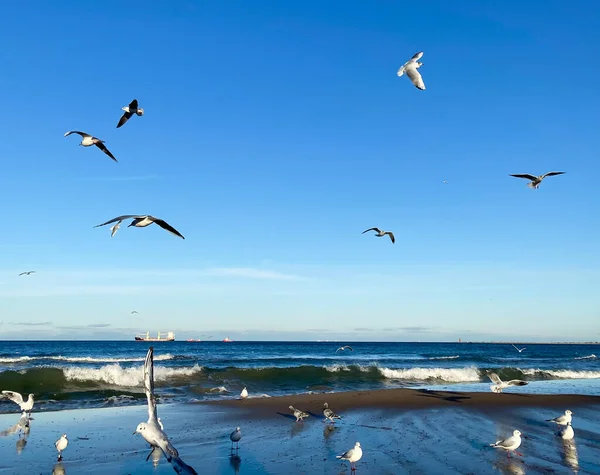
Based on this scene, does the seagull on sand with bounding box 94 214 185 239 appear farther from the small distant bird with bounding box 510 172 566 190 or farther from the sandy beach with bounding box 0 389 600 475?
the small distant bird with bounding box 510 172 566 190

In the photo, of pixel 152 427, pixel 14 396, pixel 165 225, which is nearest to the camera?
pixel 152 427

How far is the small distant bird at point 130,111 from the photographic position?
1080cm

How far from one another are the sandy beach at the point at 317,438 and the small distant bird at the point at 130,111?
6.64 metres

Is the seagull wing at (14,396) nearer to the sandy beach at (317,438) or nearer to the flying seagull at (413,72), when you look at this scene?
the sandy beach at (317,438)

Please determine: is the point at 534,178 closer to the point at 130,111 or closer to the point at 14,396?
the point at 130,111

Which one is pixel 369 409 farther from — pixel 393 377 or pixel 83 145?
pixel 393 377

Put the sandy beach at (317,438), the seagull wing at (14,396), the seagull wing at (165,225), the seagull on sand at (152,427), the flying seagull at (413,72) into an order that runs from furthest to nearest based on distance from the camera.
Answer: the seagull wing at (14,396)
the flying seagull at (413,72)
the sandy beach at (317,438)
the seagull wing at (165,225)
the seagull on sand at (152,427)

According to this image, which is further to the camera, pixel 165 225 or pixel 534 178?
pixel 534 178

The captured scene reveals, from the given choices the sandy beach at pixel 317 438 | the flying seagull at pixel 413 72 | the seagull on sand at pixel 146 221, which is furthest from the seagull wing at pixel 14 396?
the flying seagull at pixel 413 72

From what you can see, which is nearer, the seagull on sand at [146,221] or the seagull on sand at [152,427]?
the seagull on sand at [152,427]

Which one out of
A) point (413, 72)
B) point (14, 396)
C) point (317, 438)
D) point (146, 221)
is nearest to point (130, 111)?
point (146, 221)

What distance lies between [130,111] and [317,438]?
809 cm

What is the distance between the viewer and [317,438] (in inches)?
448

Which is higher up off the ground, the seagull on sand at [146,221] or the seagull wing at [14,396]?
the seagull on sand at [146,221]
